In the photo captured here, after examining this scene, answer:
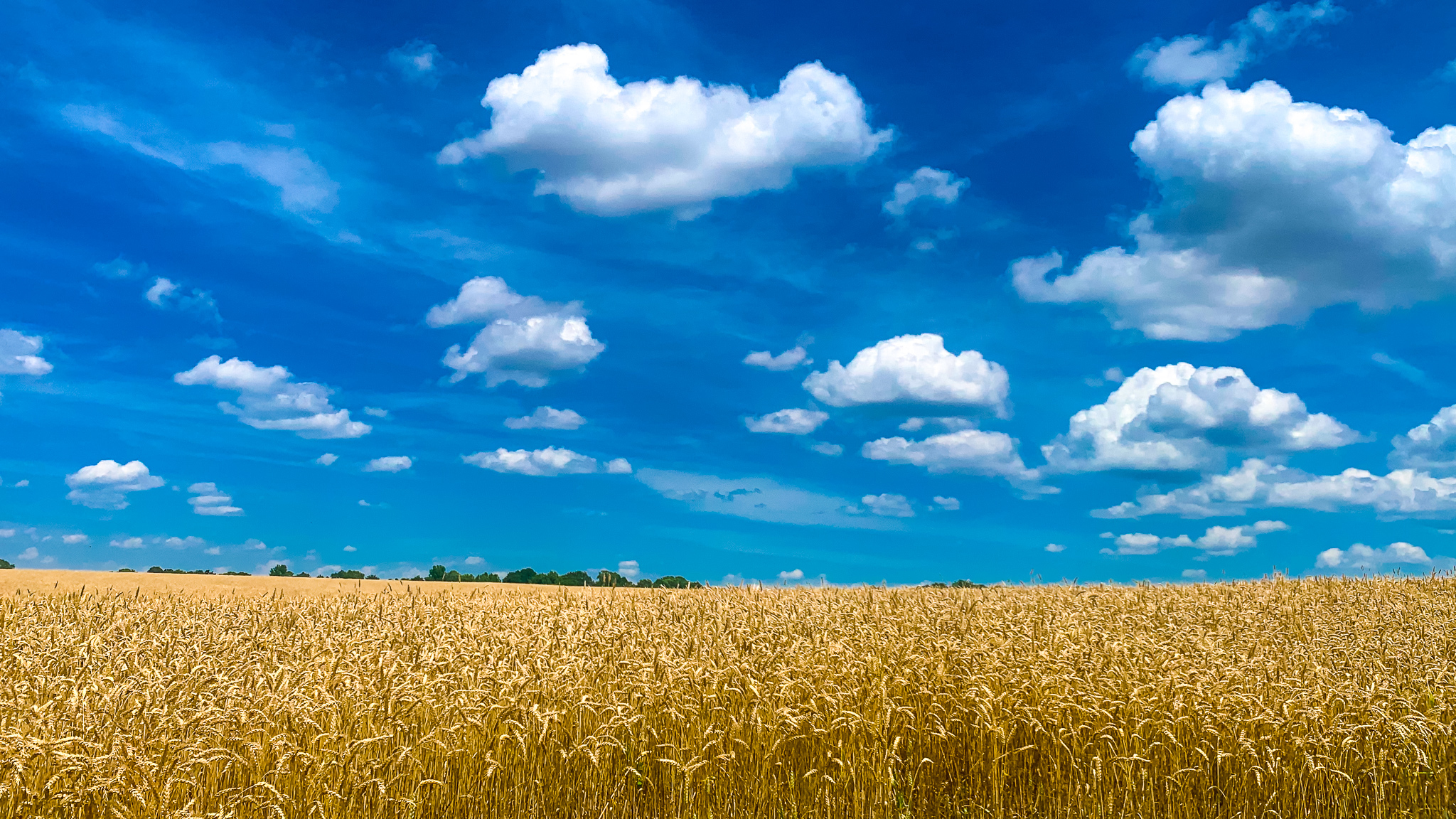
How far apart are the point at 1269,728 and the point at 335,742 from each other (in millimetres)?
7340

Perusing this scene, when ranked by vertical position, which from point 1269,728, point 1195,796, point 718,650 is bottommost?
point 1195,796

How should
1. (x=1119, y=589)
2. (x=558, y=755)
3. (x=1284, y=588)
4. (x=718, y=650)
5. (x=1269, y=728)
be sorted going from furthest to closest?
(x=1119, y=589) → (x=1284, y=588) → (x=718, y=650) → (x=1269, y=728) → (x=558, y=755)

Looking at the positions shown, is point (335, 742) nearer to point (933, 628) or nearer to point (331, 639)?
point (331, 639)

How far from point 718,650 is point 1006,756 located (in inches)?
111

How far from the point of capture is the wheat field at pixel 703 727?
5.75 metres

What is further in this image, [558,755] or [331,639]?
[331,639]

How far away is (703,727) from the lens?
277 inches

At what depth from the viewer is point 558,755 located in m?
6.68

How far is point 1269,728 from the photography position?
7402 mm

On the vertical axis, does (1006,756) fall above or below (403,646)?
below

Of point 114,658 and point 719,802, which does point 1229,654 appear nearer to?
point 719,802

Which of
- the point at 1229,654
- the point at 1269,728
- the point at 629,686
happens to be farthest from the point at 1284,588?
the point at 629,686

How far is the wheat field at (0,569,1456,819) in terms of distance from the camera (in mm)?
5754

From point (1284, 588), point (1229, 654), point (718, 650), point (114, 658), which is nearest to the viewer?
point (114, 658)
